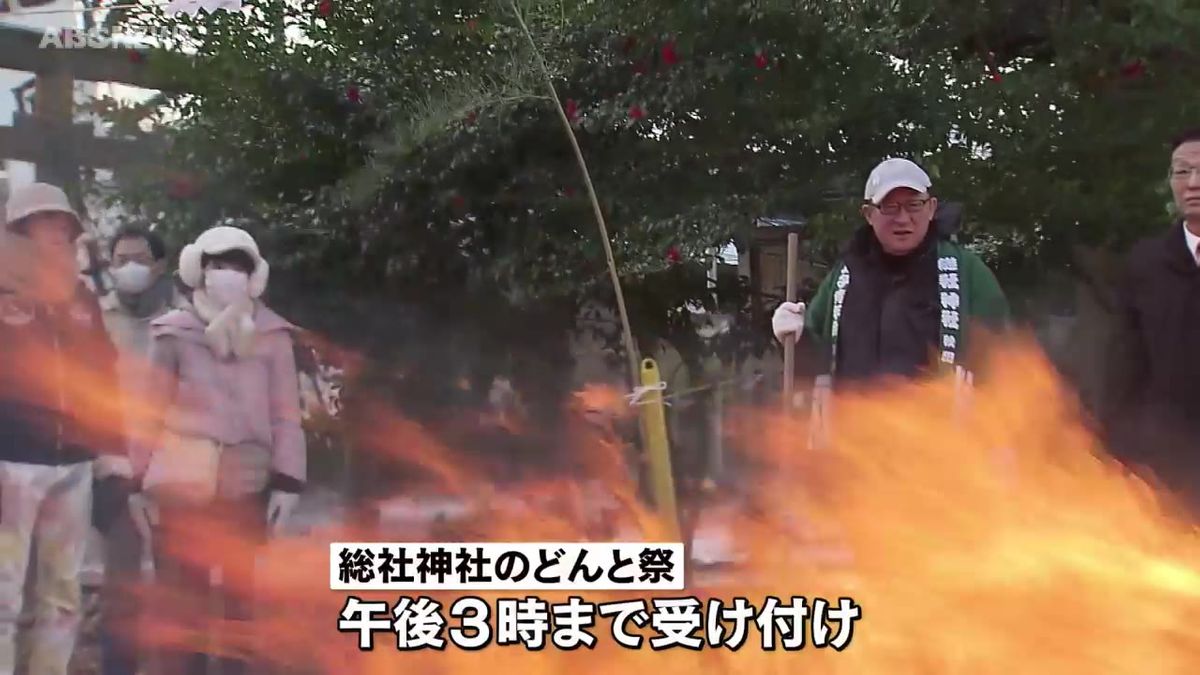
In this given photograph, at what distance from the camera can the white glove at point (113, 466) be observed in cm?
244

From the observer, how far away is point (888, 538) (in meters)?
2.38

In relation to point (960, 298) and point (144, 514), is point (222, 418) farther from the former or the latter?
point (960, 298)

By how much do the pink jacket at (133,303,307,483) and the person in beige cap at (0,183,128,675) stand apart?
144 mm

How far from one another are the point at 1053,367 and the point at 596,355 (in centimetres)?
115

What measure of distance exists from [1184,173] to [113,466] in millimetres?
2820

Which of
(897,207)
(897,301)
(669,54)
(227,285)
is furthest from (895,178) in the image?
(227,285)

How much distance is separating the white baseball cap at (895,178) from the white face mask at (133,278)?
73.0 inches

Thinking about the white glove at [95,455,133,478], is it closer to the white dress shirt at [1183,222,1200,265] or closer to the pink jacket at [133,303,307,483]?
the pink jacket at [133,303,307,483]

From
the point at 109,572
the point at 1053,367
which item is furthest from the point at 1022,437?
the point at 109,572

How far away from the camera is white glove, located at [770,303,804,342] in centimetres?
237

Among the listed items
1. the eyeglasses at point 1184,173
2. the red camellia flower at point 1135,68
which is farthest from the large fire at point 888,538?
the red camellia flower at point 1135,68

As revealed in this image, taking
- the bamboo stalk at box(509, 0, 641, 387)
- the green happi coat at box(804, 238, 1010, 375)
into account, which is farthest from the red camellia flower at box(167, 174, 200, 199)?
the green happi coat at box(804, 238, 1010, 375)

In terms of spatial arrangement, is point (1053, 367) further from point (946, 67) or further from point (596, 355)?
point (596, 355)

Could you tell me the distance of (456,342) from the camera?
2.40 meters
